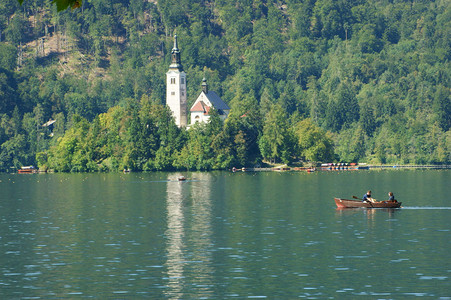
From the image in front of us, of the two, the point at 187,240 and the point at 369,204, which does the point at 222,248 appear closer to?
the point at 187,240

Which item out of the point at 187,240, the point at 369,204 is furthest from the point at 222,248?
the point at 369,204

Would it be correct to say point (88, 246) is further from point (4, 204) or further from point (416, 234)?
point (4, 204)

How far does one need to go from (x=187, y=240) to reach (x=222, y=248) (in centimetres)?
585

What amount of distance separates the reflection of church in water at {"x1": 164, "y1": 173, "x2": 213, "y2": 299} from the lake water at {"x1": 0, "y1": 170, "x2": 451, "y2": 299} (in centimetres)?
9

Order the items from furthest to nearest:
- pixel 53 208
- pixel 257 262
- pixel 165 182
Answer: pixel 165 182 < pixel 53 208 < pixel 257 262

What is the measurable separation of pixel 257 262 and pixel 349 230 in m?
20.2

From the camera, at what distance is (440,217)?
307 feet

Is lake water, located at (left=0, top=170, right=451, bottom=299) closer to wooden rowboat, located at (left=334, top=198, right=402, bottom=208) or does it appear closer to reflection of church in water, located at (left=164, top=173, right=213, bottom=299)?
reflection of church in water, located at (left=164, top=173, right=213, bottom=299)

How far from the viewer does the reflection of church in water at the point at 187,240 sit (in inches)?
2242

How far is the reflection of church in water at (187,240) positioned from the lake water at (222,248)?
0.31 ft

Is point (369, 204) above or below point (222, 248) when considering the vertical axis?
above

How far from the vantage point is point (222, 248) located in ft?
232

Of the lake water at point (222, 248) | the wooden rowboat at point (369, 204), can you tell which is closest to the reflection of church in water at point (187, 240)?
the lake water at point (222, 248)

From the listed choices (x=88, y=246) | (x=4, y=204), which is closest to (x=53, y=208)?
(x=4, y=204)
